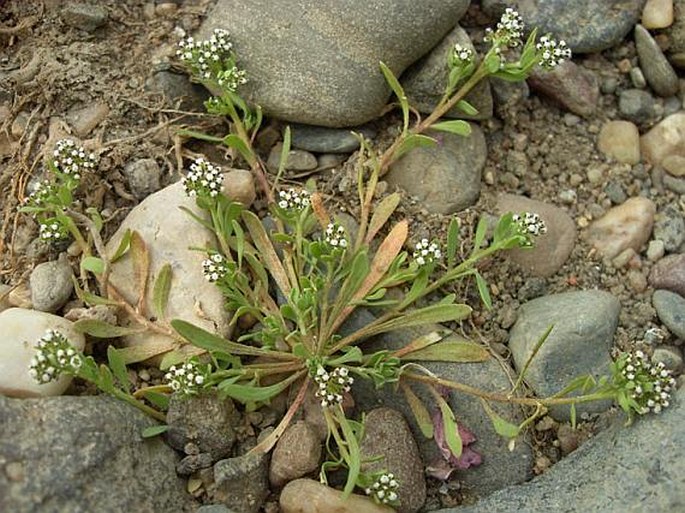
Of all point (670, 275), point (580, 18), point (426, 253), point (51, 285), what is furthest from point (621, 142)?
→ point (51, 285)

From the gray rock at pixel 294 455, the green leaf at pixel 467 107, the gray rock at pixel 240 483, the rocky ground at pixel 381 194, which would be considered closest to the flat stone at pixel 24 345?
the rocky ground at pixel 381 194

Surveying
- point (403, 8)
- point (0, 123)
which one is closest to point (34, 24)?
point (0, 123)

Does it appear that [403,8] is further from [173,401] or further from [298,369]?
[173,401]

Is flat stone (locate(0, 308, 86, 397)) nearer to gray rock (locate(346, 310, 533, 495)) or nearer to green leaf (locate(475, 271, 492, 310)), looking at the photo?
gray rock (locate(346, 310, 533, 495))

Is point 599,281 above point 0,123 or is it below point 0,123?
below

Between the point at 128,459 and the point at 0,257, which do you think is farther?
the point at 0,257

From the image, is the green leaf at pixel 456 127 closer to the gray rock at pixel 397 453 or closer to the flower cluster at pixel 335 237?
the flower cluster at pixel 335 237
